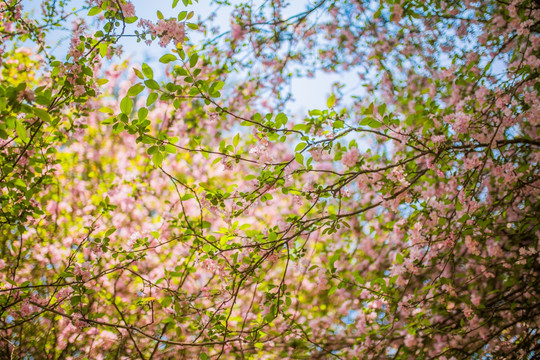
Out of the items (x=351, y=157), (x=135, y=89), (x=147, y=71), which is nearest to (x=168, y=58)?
(x=147, y=71)

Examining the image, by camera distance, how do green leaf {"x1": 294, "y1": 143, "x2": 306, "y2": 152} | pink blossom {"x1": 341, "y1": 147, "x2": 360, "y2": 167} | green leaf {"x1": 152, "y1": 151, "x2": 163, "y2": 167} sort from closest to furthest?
green leaf {"x1": 152, "y1": 151, "x2": 163, "y2": 167}, green leaf {"x1": 294, "y1": 143, "x2": 306, "y2": 152}, pink blossom {"x1": 341, "y1": 147, "x2": 360, "y2": 167}

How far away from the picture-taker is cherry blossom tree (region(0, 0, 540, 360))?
218cm

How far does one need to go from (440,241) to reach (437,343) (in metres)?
1.89

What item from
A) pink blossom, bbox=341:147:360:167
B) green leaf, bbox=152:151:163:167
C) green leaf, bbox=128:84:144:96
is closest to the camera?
green leaf, bbox=128:84:144:96

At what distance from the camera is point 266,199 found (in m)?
2.43

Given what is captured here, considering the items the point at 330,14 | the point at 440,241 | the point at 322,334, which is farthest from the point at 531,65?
the point at 322,334

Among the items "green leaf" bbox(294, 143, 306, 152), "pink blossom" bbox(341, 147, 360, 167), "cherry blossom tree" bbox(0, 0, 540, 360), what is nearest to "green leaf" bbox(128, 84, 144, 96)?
"cherry blossom tree" bbox(0, 0, 540, 360)

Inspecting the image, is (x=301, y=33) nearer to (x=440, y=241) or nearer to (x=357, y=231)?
(x=357, y=231)

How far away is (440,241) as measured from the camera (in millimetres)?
2586

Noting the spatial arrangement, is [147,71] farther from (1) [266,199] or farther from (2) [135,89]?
(1) [266,199]

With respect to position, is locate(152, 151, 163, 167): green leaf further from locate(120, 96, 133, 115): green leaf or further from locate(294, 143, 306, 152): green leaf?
locate(294, 143, 306, 152): green leaf

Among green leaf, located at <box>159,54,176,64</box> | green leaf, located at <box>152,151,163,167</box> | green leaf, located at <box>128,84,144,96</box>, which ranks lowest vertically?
green leaf, located at <box>152,151,163,167</box>

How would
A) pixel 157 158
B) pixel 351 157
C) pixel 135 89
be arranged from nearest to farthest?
pixel 135 89, pixel 157 158, pixel 351 157

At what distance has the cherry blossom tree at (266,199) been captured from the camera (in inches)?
85.7
